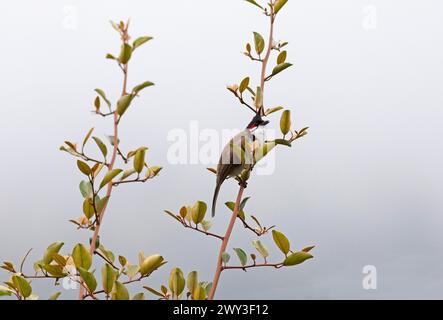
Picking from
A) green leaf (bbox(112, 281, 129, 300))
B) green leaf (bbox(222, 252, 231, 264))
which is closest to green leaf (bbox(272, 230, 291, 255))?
green leaf (bbox(222, 252, 231, 264))

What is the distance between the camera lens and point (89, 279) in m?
2.18

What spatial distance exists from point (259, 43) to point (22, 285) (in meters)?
1.91

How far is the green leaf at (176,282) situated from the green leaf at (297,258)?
57 centimetres

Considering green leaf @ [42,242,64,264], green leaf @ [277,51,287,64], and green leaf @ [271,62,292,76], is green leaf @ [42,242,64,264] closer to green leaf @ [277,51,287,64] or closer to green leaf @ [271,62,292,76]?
green leaf @ [271,62,292,76]

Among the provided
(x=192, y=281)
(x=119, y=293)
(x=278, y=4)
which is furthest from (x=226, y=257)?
(x=278, y=4)

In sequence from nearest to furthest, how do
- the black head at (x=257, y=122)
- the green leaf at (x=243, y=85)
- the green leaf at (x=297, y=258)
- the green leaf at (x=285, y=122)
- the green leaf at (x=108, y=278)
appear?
the green leaf at (x=108, y=278)
the green leaf at (x=297, y=258)
the green leaf at (x=285, y=122)
the green leaf at (x=243, y=85)
the black head at (x=257, y=122)

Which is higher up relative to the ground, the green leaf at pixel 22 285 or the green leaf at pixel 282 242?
the green leaf at pixel 282 242

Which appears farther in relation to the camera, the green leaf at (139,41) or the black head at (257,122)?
the black head at (257,122)

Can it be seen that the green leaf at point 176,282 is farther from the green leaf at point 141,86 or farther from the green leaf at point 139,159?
the green leaf at point 141,86

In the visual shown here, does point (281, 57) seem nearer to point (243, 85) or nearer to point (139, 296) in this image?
point (243, 85)

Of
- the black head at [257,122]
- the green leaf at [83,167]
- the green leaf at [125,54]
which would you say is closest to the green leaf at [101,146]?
the green leaf at [83,167]

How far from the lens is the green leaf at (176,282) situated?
2408 millimetres

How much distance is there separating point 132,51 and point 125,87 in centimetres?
18
